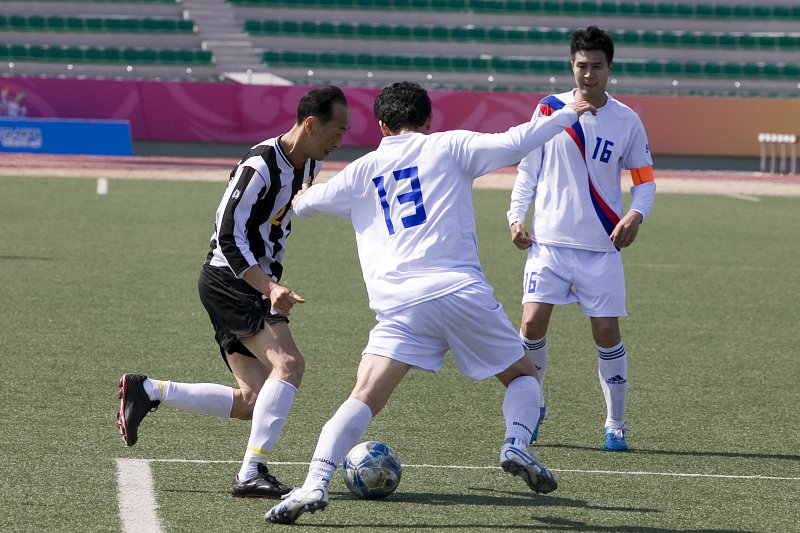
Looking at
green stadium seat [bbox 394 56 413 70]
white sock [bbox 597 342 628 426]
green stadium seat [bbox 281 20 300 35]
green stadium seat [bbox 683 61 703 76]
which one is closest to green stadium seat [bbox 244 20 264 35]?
green stadium seat [bbox 281 20 300 35]

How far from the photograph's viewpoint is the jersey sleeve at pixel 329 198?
5.15 metres

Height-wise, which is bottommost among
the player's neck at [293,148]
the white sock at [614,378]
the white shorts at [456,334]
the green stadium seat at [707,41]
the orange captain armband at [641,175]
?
the green stadium seat at [707,41]

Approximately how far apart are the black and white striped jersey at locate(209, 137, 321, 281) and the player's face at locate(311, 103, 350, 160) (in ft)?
0.53

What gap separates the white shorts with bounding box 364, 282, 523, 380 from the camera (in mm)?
5004

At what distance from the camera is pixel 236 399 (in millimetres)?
5773

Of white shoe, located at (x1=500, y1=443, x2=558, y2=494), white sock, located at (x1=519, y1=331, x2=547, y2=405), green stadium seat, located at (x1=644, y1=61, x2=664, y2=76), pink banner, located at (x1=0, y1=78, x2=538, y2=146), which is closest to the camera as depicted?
white shoe, located at (x1=500, y1=443, x2=558, y2=494)

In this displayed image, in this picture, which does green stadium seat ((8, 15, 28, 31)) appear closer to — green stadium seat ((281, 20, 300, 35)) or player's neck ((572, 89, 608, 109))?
green stadium seat ((281, 20, 300, 35))

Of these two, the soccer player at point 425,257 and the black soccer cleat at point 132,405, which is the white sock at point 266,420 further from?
the black soccer cleat at point 132,405

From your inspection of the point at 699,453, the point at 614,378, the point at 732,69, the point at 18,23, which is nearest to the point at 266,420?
the point at 614,378

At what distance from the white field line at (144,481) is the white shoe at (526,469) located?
1.13 meters

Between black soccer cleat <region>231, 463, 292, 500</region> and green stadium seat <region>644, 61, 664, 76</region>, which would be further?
green stadium seat <region>644, 61, 664, 76</region>

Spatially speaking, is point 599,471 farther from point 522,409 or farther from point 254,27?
point 254,27

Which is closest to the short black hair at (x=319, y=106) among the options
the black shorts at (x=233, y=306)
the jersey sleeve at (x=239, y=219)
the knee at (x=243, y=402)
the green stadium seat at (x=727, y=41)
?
the jersey sleeve at (x=239, y=219)

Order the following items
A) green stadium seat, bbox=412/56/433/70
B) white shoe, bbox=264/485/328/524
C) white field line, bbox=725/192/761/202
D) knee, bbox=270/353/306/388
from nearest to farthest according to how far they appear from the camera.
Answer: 1. white shoe, bbox=264/485/328/524
2. knee, bbox=270/353/306/388
3. white field line, bbox=725/192/761/202
4. green stadium seat, bbox=412/56/433/70
